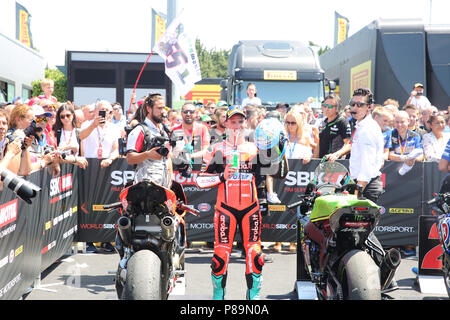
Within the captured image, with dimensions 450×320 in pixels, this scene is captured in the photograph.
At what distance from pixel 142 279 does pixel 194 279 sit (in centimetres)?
338

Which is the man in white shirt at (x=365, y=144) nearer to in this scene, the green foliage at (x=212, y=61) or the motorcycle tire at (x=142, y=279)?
the motorcycle tire at (x=142, y=279)

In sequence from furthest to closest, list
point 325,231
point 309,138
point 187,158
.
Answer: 1. point 309,138
2. point 187,158
3. point 325,231

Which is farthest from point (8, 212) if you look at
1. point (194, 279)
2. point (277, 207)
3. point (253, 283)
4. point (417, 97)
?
point (417, 97)

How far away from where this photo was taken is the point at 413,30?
578 inches

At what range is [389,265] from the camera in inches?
192

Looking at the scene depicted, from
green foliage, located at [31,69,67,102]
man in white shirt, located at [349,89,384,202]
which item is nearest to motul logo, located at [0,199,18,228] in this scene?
A: man in white shirt, located at [349,89,384,202]

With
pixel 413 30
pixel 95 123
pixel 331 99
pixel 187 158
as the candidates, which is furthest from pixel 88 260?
pixel 413 30

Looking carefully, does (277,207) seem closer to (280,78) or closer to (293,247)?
(293,247)

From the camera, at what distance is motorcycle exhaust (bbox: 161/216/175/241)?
458 cm

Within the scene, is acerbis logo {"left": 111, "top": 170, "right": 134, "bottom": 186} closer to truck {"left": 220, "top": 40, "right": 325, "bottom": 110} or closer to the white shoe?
the white shoe

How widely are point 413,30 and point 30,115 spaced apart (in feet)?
36.3

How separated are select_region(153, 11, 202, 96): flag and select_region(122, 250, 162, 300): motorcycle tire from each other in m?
9.83
